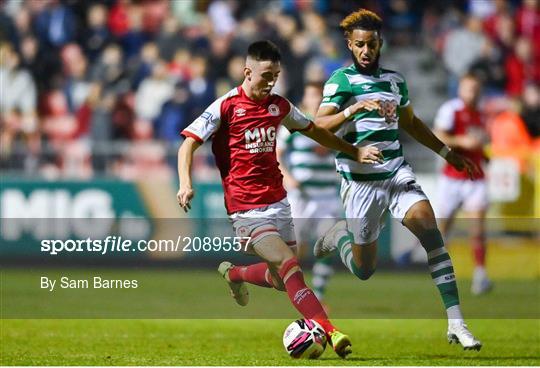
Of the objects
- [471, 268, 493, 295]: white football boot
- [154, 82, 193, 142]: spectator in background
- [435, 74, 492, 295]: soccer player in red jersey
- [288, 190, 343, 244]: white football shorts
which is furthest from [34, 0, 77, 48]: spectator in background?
[471, 268, 493, 295]: white football boot

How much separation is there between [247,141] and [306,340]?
1.66m

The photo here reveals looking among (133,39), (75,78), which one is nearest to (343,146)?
(75,78)

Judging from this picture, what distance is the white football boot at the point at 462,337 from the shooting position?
10.4 metres

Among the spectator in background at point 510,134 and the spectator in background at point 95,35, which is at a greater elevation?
the spectator in background at point 95,35

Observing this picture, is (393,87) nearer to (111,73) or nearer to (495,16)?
(111,73)

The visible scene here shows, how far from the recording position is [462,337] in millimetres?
10492

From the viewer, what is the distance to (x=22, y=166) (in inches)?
809

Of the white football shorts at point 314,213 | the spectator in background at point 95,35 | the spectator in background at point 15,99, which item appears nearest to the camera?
the white football shorts at point 314,213

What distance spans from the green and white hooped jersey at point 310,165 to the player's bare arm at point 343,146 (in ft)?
15.8

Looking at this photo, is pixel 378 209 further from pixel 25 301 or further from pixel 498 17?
pixel 498 17

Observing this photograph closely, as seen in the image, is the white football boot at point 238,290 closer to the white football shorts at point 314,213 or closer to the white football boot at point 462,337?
the white football boot at point 462,337

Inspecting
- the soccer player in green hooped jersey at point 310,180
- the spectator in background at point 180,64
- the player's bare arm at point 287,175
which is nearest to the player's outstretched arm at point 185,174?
the player's bare arm at point 287,175

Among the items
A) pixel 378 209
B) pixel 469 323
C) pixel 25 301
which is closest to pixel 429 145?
pixel 378 209

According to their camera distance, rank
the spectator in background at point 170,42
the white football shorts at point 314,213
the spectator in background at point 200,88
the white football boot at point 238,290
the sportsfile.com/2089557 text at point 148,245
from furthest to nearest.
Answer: the spectator in background at point 170,42 → the spectator in background at point 200,88 → the white football shorts at point 314,213 → the sportsfile.com/2089557 text at point 148,245 → the white football boot at point 238,290
